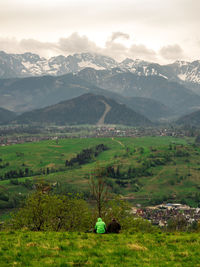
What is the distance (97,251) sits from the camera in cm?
2666

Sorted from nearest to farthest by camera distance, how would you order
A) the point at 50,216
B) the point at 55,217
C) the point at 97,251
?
the point at 97,251 → the point at 50,216 → the point at 55,217

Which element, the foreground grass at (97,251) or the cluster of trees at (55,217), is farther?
the cluster of trees at (55,217)

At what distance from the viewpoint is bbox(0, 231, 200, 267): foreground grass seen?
23.7m

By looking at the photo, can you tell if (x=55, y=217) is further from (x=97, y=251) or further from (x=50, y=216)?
(x=97, y=251)

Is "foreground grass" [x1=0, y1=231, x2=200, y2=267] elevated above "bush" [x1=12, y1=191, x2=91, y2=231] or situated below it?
above

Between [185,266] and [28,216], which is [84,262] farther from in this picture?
[28,216]

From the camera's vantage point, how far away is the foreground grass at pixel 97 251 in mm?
23688

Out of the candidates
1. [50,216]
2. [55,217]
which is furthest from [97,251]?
[55,217]

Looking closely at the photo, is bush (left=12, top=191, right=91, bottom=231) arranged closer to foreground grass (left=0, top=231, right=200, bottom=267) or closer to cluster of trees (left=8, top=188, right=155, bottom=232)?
cluster of trees (left=8, top=188, right=155, bottom=232)

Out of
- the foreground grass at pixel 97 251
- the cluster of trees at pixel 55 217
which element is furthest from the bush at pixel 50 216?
the foreground grass at pixel 97 251

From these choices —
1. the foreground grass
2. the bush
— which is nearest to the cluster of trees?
the bush

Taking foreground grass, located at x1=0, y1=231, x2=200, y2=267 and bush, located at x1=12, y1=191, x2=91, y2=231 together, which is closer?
foreground grass, located at x1=0, y1=231, x2=200, y2=267

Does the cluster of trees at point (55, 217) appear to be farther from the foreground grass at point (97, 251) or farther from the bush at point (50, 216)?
the foreground grass at point (97, 251)

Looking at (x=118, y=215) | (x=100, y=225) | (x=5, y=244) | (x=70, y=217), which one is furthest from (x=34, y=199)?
(x=5, y=244)
